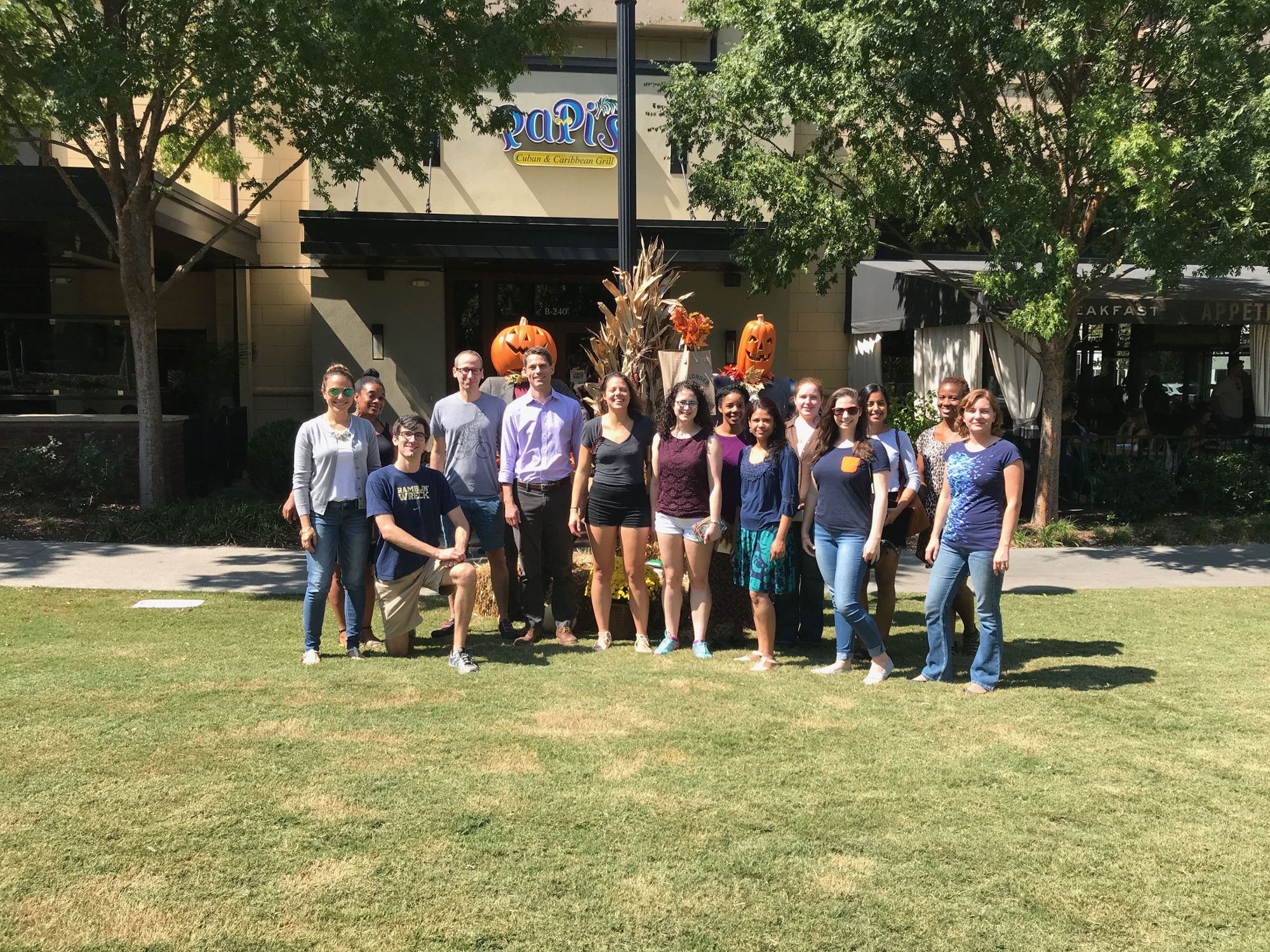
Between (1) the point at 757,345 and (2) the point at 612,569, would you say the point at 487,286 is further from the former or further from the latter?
(2) the point at 612,569

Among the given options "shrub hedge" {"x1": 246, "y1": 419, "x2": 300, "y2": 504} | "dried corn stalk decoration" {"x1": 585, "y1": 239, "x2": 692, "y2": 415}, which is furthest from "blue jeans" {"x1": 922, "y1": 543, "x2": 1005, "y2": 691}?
"shrub hedge" {"x1": 246, "y1": 419, "x2": 300, "y2": 504}

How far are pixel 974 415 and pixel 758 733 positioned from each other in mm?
2112

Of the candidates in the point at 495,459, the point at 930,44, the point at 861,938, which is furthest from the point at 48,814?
the point at 930,44

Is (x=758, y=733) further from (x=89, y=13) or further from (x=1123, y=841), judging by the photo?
(x=89, y=13)

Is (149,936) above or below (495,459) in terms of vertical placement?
below

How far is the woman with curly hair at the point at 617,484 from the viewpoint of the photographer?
6.76 m

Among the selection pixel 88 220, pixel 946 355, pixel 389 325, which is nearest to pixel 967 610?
pixel 946 355

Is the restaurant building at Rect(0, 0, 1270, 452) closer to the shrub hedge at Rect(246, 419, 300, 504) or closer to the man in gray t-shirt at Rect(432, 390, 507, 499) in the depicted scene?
the shrub hedge at Rect(246, 419, 300, 504)

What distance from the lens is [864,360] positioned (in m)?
17.5

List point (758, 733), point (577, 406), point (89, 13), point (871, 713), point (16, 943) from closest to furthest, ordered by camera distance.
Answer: point (16, 943)
point (758, 733)
point (871, 713)
point (577, 406)
point (89, 13)

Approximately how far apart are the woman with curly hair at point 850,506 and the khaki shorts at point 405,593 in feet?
7.68

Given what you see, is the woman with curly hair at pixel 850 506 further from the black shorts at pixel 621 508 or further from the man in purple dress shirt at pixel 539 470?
the man in purple dress shirt at pixel 539 470

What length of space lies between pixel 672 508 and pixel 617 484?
40 centimetres

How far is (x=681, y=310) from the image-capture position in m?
7.92
